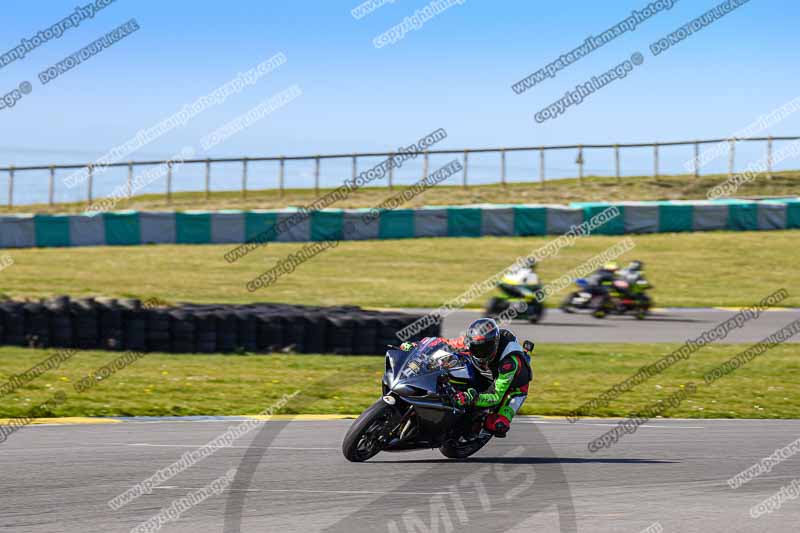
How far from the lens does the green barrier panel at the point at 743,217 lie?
37594mm

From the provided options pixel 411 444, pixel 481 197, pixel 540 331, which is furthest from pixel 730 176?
pixel 411 444

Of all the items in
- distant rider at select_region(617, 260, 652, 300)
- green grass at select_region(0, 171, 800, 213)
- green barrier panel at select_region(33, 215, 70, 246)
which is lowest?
distant rider at select_region(617, 260, 652, 300)

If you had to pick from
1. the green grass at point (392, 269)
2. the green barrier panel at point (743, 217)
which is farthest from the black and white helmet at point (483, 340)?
the green barrier panel at point (743, 217)

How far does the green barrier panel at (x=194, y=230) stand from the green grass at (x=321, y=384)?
17679 mm

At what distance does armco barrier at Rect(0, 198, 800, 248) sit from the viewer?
113 feet

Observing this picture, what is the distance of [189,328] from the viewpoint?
1775cm

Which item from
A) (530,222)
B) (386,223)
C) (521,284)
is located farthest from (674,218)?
(521,284)

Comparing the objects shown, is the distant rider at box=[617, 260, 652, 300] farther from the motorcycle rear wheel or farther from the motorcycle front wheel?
the motorcycle front wheel

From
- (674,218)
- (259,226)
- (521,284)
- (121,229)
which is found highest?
(674,218)

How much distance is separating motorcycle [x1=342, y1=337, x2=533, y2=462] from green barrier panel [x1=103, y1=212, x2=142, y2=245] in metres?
26.9

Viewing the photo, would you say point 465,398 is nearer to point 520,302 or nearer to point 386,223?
point 520,302

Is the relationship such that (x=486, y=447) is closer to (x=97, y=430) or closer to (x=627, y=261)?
(x=97, y=430)

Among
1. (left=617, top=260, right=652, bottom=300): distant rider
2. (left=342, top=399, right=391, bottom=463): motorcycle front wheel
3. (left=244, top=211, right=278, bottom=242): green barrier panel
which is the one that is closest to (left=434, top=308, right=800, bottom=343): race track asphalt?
(left=617, top=260, right=652, bottom=300): distant rider

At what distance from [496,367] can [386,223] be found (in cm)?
2644
